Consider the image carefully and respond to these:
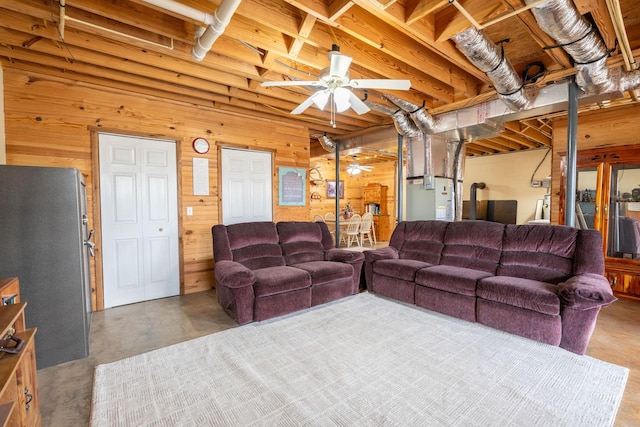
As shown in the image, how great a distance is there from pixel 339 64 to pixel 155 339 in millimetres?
2755

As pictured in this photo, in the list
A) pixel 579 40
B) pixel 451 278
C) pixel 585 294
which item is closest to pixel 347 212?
pixel 451 278

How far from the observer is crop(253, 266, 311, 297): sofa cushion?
2852 millimetres

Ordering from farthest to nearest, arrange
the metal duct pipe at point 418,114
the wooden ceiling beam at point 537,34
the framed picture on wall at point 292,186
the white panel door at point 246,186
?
the framed picture on wall at point 292,186 < the white panel door at point 246,186 < the metal duct pipe at point 418,114 < the wooden ceiling beam at point 537,34

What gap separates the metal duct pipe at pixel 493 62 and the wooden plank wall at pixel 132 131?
2.98 metres

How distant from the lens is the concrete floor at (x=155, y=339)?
174 cm

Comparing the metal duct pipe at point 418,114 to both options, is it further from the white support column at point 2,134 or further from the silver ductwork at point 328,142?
the white support column at point 2,134

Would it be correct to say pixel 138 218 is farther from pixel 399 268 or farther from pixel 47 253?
pixel 399 268

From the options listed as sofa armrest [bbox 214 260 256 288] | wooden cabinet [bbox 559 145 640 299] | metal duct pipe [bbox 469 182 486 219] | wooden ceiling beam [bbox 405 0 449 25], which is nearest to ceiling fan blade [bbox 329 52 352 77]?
wooden ceiling beam [bbox 405 0 449 25]

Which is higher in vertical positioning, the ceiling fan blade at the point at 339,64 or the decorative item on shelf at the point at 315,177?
the ceiling fan blade at the point at 339,64

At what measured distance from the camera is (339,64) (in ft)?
6.75

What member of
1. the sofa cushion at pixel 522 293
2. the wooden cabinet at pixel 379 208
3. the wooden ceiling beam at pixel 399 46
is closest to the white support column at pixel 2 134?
the wooden ceiling beam at pixel 399 46

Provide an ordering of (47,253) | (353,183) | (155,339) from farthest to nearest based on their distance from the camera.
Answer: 1. (353,183)
2. (155,339)
3. (47,253)

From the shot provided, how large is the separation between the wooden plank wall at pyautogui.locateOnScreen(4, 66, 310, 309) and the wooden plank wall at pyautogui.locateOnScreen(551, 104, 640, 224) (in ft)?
13.5

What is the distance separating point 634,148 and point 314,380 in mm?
4450
